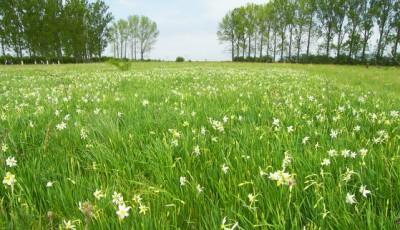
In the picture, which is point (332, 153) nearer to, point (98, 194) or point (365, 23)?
point (98, 194)

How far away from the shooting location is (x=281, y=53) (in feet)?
252

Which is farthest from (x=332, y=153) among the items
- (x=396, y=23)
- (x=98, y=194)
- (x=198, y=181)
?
(x=396, y=23)

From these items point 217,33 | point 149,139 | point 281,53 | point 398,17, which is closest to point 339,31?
point 398,17

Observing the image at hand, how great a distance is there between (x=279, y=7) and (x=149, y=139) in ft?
265

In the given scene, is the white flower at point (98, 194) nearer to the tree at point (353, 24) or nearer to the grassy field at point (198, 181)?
the grassy field at point (198, 181)

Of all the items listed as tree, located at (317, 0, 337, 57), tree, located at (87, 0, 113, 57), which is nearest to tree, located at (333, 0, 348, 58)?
tree, located at (317, 0, 337, 57)

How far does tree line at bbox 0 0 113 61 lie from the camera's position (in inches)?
2302

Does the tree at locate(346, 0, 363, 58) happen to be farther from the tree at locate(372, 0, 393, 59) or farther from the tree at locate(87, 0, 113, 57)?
the tree at locate(87, 0, 113, 57)

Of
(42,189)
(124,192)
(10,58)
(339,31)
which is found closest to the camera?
(124,192)

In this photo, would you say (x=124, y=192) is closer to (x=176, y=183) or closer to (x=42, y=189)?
(x=176, y=183)

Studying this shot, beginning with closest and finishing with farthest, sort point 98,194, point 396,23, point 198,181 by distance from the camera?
point 98,194, point 198,181, point 396,23

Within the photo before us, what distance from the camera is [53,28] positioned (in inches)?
2450

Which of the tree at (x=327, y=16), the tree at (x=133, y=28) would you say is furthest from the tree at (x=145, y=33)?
the tree at (x=327, y=16)

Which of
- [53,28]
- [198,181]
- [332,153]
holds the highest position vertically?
[53,28]
